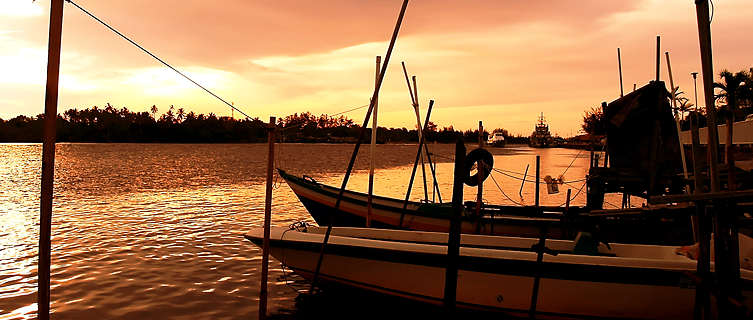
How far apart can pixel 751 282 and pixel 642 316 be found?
138cm

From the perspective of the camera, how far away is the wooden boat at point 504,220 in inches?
392

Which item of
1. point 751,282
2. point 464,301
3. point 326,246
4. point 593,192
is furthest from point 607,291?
point 593,192

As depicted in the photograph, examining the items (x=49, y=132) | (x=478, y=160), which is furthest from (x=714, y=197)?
(x=49, y=132)

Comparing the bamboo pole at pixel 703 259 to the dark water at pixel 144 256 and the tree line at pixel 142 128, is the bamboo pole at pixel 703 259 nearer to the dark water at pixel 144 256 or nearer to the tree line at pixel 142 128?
the dark water at pixel 144 256

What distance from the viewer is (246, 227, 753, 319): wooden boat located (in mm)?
6004

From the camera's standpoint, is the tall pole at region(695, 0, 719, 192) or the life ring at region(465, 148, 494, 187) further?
the life ring at region(465, 148, 494, 187)

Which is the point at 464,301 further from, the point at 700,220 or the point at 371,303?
the point at 700,220

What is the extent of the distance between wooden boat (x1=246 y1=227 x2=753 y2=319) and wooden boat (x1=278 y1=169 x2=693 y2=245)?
1248 mm

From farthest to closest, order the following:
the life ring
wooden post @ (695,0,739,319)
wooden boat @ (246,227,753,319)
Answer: the life ring
wooden boat @ (246,227,753,319)
wooden post @ (695,0,739,319)

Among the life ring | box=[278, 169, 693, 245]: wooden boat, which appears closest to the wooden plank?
box=[278, 169, 693, 245]: wooden boat

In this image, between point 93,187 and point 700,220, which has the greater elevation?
point 700,220

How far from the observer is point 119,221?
15320 millimetres

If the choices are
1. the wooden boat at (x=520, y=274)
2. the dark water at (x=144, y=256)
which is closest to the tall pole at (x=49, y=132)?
the dark water at (x=144, y=256)

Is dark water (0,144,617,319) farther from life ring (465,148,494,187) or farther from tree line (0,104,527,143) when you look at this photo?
tree line (0,104,527,143)
